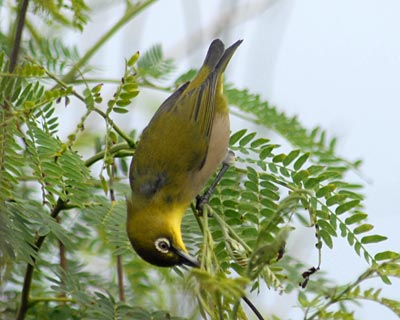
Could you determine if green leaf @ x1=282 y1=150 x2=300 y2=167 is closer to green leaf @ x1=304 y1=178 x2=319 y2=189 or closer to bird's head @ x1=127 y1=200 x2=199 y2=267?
green leaf @ x1=304 y1=178 x2=319 y2=189

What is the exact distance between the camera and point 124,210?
2.85 m

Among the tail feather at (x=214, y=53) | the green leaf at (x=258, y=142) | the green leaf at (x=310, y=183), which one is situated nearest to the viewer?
the green leaf at (x=310, y=183)

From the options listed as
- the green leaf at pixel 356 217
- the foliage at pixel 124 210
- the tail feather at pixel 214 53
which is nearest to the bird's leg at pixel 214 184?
the foliage at pixel 124 210

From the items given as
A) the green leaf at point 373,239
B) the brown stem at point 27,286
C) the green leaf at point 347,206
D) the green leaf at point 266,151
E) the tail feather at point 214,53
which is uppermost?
the tail feather at point 214,53

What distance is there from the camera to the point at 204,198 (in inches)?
98.5

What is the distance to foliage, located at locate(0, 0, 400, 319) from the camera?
190 cm

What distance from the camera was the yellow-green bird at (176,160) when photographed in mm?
2871

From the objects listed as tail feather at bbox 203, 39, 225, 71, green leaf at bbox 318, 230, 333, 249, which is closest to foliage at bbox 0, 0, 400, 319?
green leaf at bbox 318, 230, 333, 249

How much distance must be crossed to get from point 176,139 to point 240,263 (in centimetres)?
161

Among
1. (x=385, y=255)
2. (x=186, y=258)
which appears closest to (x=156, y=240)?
(x=186, y=258)

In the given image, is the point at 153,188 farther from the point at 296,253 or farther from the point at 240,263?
the point at 240,263

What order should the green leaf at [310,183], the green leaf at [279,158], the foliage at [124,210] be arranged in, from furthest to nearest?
the green leaf at [279,158] < the green leaf at [310,183] < the foliage at [124,210]

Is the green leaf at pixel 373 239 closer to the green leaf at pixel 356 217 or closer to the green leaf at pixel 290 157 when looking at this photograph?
the green leaf at pixel 356 217

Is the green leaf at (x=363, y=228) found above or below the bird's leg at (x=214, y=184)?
above
